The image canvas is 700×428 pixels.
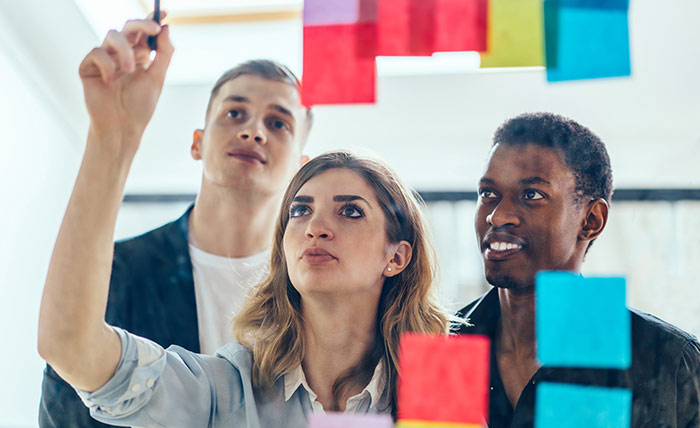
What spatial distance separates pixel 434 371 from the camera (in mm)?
473

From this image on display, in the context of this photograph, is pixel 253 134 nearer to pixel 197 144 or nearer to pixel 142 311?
pixel 197 144

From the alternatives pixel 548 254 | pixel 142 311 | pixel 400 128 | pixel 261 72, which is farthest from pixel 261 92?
Answer: pixel 548 254

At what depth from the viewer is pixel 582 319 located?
18.3 inches

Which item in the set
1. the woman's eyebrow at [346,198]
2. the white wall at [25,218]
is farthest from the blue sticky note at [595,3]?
the white wall at [25,218]

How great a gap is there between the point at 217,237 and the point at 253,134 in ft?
0.50

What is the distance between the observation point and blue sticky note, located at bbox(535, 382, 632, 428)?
0.48 meters

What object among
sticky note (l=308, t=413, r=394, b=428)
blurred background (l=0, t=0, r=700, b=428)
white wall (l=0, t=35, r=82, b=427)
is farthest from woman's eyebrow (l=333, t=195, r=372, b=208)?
white wall (l=0, t=35, r=82, b=427)

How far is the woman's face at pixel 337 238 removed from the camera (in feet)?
1.89

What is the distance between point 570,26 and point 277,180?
387 mm

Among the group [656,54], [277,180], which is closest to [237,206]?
[277,180]

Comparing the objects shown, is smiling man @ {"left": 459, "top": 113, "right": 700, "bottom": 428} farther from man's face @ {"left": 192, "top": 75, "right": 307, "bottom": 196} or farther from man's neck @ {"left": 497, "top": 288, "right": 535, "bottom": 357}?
man's face @ {"left": 192, "top": 75, "right": 307, "bottom": 196}

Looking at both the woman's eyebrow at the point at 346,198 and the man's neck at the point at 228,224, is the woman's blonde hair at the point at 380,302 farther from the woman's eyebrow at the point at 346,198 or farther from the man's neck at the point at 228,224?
the man's neck at the point at 228,224

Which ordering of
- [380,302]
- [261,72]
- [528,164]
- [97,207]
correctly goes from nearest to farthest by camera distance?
[97,207], [528,164], [380,302], [261,72]

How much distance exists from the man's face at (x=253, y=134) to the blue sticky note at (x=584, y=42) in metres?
0.34
